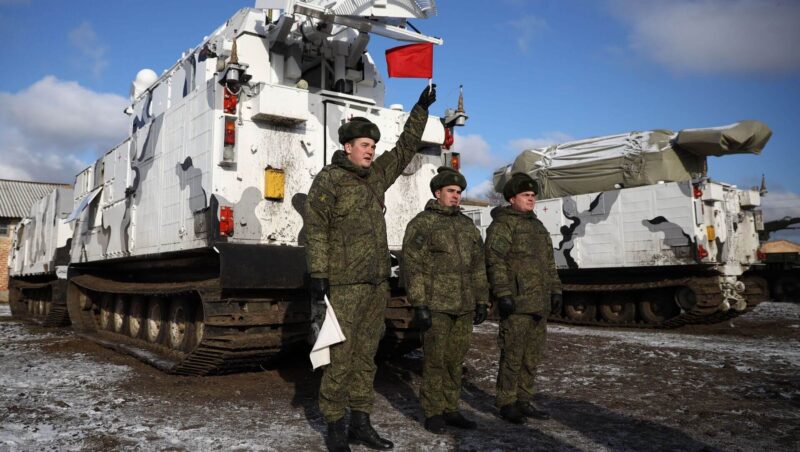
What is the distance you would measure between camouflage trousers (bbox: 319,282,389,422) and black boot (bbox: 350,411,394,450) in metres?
0.05

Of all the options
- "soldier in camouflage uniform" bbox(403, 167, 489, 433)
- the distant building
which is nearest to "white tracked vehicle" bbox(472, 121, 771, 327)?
"soldier in camouflage uniform" bbox(403, 167, 489, 433)

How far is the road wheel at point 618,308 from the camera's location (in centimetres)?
1195

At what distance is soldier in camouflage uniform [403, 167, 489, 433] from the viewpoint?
4.18 metres

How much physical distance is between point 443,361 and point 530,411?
2.58ft

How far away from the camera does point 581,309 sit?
12852 millimetres

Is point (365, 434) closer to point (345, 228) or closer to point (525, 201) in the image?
point (345, 228)

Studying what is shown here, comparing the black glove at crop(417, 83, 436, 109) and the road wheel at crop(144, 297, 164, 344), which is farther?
the road wheel at crop(144, 297, 164, 344)

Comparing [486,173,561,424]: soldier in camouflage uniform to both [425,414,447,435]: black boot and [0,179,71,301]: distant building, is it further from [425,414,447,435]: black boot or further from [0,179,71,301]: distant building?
[0,179,71,301]: distant building

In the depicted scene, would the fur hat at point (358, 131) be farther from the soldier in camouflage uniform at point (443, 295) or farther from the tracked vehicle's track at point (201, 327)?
the tracked vehicle's track at point (201, 327)

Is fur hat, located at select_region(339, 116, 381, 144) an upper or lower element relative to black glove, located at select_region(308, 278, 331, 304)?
upper

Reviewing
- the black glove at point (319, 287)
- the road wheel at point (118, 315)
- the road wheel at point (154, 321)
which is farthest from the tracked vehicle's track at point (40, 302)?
the black glove at point (319, 287)

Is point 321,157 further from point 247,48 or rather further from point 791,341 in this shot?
point 791,341

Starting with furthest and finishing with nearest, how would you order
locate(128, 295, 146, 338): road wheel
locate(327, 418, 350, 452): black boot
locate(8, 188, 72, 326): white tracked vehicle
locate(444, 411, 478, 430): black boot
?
locate(8, 188, 72, 326): white tracked vehicle < locate(128, 295, 146, 338): road wheel < locate(444, 411, 478, 430): black boot < locate(327, 418, 350, 452): black boot

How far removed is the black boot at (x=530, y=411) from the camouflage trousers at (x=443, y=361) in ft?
1.74
